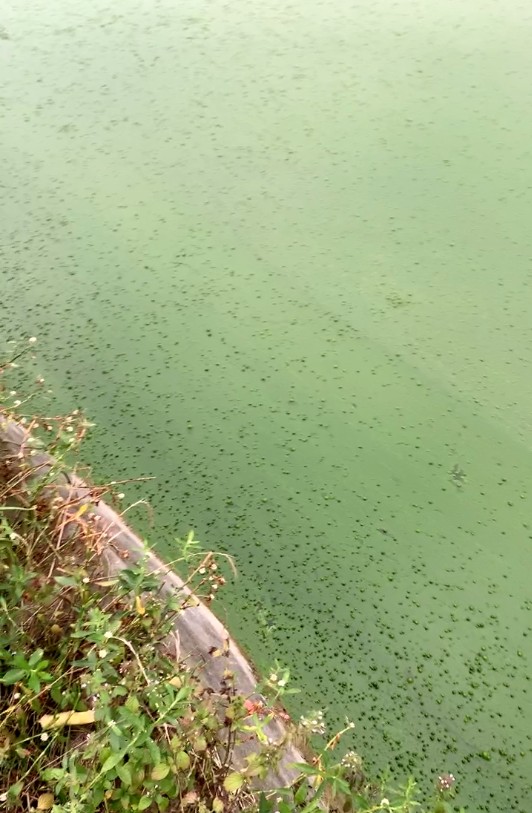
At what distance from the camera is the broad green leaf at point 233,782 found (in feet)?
3.09

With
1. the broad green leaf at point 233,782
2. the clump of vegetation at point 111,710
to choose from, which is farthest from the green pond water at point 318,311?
the broad green leaf at point 233,782

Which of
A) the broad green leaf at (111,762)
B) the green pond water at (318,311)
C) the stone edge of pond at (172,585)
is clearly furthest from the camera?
the green pond water at (318,311)

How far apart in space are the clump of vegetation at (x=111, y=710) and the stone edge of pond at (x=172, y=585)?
3 centimetres

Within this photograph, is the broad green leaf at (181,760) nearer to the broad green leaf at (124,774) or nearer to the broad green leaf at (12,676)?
→ the broad green leaf at (124,774)

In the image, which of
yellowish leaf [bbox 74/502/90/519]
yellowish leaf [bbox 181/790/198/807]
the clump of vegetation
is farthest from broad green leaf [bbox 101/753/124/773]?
yellowish leaf [bbox 74/502/90/519]

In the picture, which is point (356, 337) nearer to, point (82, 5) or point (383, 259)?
point (383, 259)

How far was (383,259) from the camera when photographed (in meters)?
2.10

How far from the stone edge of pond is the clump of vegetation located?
0.08ft

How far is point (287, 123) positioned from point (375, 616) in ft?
6.36

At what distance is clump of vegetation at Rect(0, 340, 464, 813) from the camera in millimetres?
943

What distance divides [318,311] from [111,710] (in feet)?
4.39

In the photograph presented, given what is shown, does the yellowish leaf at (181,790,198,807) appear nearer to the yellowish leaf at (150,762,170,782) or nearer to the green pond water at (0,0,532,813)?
the yellowish leaf at (150,762,170,782)

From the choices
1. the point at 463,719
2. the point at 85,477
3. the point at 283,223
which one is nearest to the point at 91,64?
the point at 283,223

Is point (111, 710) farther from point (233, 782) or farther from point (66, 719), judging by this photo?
point (233, 782)
